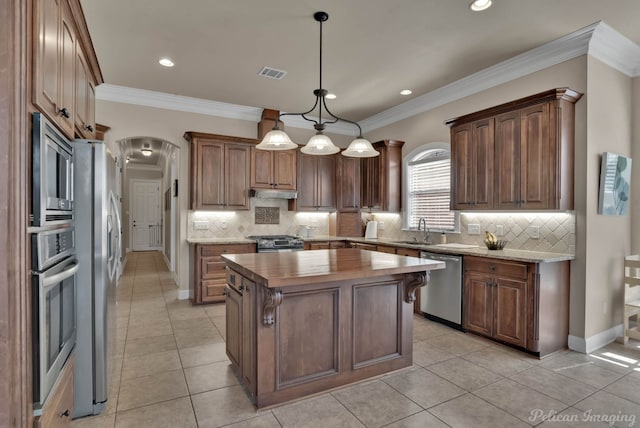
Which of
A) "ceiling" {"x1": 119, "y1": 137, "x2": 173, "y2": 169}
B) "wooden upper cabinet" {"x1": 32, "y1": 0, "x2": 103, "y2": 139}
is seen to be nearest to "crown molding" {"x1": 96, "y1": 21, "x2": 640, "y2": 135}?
"ceiling" {"x1": 119, "y1": 137, "x2": 173, "y2": 169}

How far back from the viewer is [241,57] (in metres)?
3.81

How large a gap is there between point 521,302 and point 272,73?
3677 mm

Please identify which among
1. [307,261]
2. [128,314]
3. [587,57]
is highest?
[587,57]

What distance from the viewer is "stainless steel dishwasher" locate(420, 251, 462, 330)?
3.84 metres

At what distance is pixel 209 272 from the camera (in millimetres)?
4941

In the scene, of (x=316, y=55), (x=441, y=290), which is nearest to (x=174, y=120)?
(x=316, y=55)

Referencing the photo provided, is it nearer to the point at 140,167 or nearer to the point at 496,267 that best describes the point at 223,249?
the point at 496,267

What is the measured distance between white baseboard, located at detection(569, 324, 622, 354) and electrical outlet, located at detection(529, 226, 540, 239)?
1.02m

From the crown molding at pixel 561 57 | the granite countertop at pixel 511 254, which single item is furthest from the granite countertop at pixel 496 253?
the crown molding at pixel 561 57

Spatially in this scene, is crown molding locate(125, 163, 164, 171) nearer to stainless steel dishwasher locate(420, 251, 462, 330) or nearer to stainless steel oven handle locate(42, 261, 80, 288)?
stainless steel dishwasher locate(420, 251, 462, 330)

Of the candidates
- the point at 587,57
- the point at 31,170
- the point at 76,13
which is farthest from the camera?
the point at 587,57

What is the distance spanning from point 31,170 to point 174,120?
4.09 metres

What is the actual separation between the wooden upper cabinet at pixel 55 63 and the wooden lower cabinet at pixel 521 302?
367cm

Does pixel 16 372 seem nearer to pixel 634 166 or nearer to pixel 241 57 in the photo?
pixel 241 57
